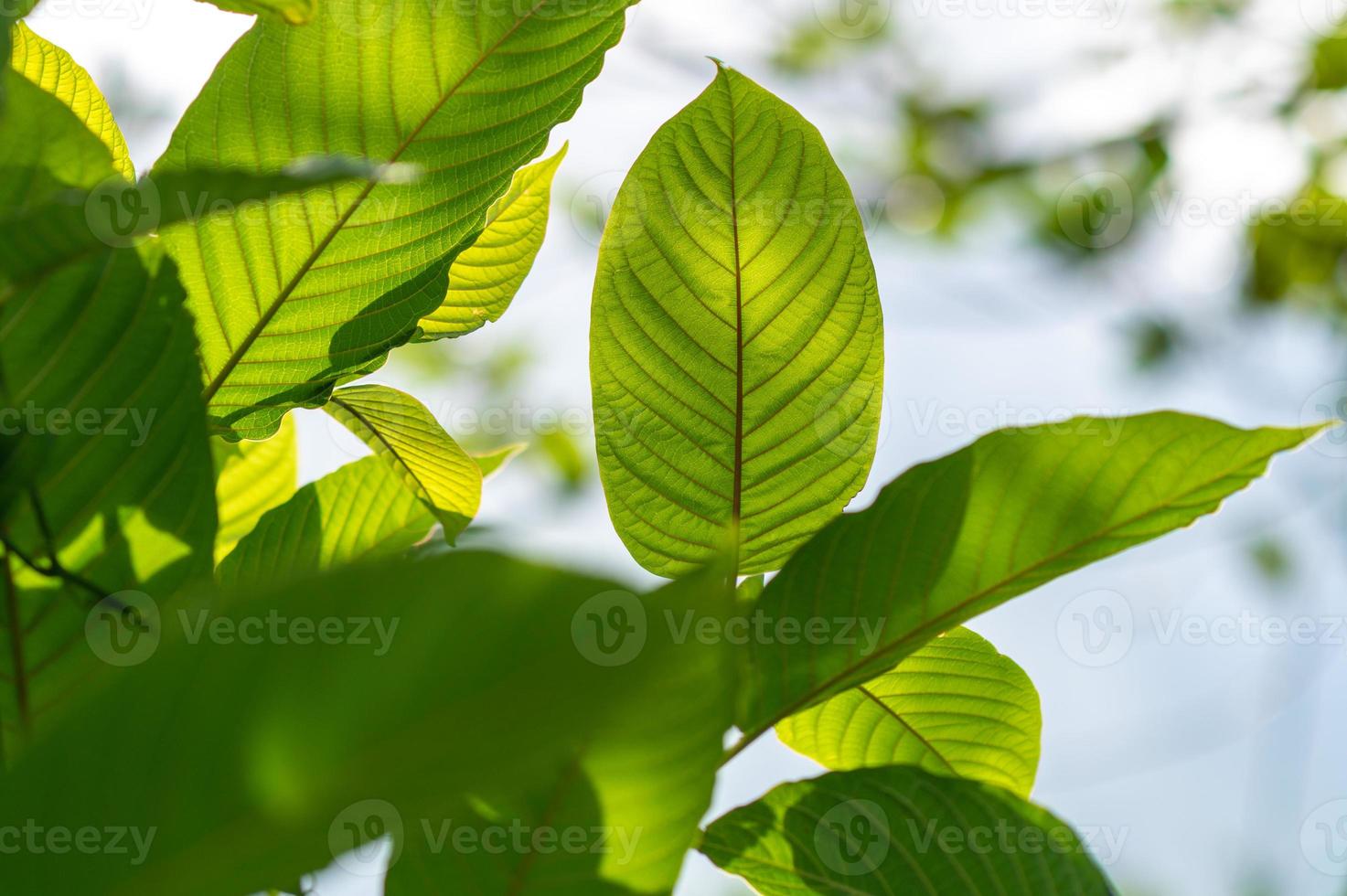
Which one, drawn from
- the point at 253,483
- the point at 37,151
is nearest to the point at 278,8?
the point at 37,151

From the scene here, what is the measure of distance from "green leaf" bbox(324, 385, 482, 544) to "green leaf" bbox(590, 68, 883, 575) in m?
0.18

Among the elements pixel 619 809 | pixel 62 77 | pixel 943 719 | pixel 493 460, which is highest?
pixel 62 77

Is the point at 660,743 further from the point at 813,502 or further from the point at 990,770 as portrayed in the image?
the point at 990,770

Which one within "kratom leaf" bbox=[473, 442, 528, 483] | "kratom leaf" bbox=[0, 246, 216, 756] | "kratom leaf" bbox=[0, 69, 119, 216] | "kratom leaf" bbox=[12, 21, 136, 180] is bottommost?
"kratom leaf" bbox=[0, 246, 216, 756]

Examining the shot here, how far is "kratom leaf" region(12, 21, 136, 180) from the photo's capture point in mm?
687

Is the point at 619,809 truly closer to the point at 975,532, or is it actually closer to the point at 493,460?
the point at 975,532

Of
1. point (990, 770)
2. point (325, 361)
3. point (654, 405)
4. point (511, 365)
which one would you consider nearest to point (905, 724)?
point (990, 770)

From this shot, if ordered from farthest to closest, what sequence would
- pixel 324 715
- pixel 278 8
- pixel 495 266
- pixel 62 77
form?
pixel 495 266
pixel 62 77
pixel 278 8
pixel 324 715

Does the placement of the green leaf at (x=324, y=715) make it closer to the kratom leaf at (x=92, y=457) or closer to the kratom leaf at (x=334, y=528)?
the kratom leaf at (x=92, y=457)

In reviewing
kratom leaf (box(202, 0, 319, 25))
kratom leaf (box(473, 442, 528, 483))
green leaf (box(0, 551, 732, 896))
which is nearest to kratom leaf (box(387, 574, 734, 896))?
green leaf (box(0, 551, 732, 896))

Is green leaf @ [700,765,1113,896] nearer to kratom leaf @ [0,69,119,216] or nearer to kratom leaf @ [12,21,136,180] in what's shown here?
kratom leaf @ [0,69,119,216]

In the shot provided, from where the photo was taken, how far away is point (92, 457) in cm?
46

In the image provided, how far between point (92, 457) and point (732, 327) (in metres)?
0.38

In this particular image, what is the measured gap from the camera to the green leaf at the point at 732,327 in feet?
2.02
